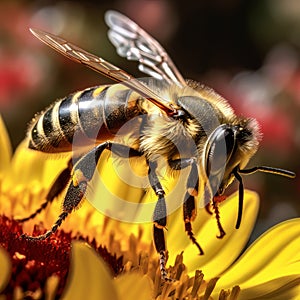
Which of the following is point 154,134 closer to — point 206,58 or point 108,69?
point 108,69

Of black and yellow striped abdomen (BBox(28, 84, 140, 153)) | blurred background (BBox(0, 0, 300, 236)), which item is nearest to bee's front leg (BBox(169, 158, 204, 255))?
black and yellow striped abdomen (BBox(28, 84, 140, 153))

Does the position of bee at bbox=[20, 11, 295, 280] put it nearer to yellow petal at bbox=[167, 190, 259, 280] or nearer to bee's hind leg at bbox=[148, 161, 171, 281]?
bee's hind leg at bbox=[148, 161, 171, 281]

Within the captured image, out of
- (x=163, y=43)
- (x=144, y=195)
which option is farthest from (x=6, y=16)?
(x=144, y=195)

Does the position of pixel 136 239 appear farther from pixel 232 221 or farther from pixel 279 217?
pixel 279 217

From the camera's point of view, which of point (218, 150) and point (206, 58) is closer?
point (218, 150)

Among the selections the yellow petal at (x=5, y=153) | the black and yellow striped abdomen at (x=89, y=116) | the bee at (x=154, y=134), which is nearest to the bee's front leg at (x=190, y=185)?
the bee at (x=154, y=134)

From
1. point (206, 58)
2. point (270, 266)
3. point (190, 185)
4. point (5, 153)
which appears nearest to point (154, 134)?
point (190, 185)
